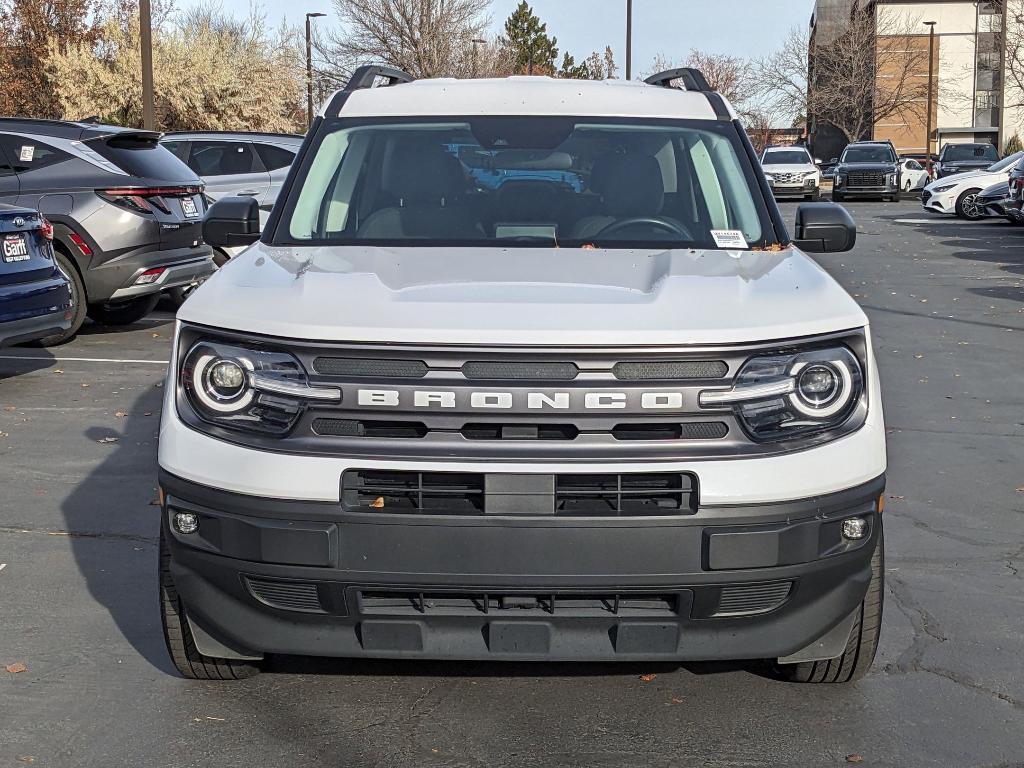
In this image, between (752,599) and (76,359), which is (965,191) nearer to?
(76,359)

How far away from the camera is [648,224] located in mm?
4805

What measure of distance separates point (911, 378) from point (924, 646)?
19.6ft

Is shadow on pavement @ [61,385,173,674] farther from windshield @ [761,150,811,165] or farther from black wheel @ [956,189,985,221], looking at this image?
windshield @ [761,150,811,165]

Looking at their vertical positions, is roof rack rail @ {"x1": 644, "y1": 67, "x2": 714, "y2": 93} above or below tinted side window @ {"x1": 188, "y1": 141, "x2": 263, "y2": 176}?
above

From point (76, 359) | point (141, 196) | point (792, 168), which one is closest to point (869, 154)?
point (792, 168)

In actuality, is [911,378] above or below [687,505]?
below

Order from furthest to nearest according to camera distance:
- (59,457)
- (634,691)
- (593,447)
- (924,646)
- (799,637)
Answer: (59,457)
(924,646)
(634,691)
(799,637)
(593,447)

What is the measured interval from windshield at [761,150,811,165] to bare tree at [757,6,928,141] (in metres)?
32.4

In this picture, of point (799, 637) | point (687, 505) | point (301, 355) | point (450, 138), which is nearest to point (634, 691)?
point (799, 637)

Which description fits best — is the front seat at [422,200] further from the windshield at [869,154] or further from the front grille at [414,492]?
the windshield at [869,154]

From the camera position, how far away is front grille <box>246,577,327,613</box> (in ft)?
11.5

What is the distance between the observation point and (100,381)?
1008 centimetres

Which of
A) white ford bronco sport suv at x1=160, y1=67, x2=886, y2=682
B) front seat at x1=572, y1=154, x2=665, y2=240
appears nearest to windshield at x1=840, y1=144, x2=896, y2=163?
front seat at x1=572, y1=154, x2=665, y2=240

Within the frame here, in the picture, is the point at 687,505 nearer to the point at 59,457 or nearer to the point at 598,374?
the point at 598,374
